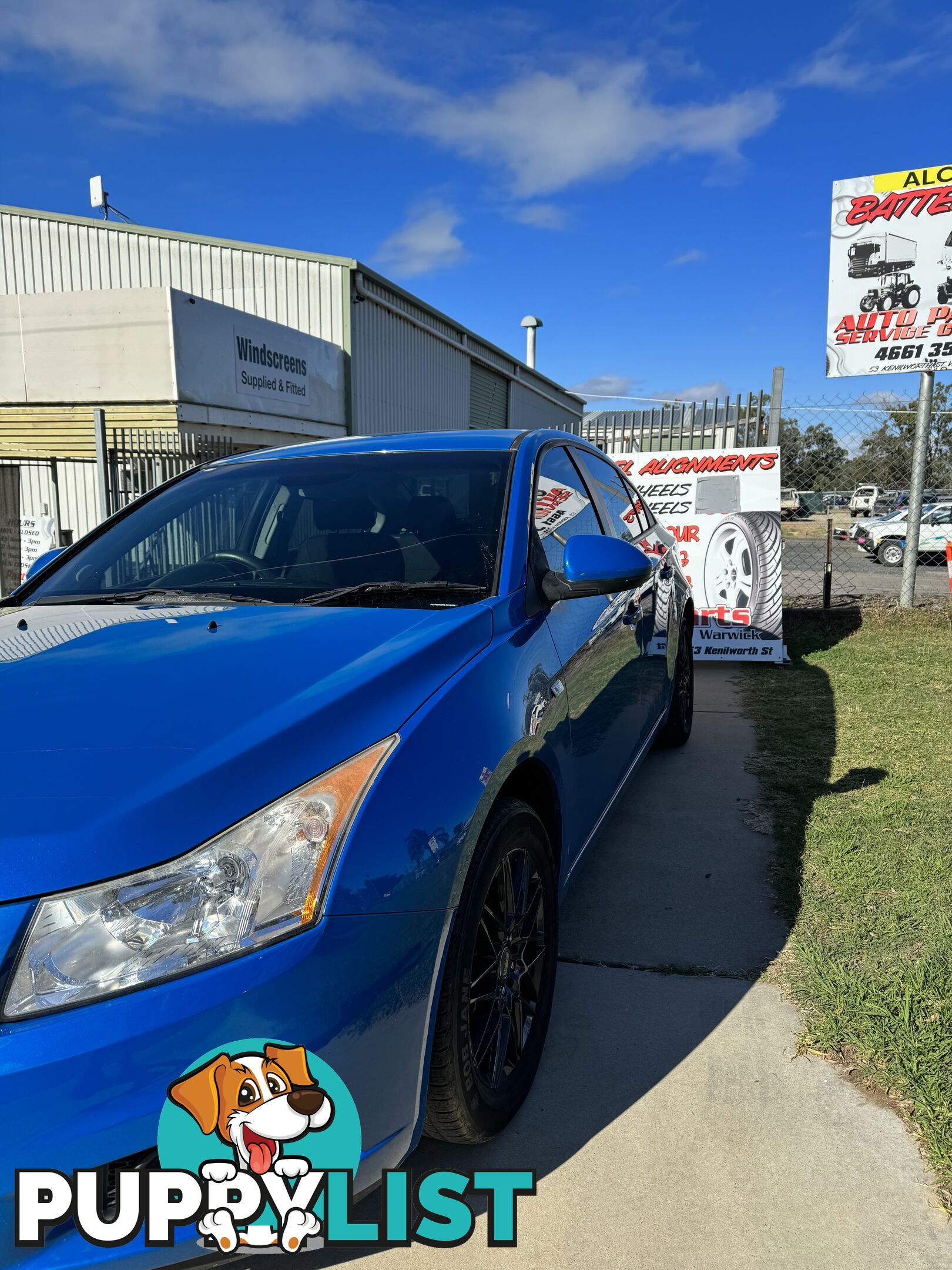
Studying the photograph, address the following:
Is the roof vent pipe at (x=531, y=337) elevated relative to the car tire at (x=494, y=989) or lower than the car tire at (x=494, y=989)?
elevated

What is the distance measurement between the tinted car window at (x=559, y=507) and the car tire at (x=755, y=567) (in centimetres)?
443

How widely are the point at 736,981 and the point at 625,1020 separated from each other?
430 millimetres

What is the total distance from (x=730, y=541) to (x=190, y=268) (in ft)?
40.1

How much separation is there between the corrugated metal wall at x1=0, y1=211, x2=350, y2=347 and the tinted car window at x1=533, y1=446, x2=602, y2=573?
13151 millimetres

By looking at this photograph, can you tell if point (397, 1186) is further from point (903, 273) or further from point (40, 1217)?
point (903, 273)

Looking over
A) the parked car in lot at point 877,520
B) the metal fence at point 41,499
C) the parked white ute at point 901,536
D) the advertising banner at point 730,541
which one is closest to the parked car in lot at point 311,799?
the advertising banner at point 730,541

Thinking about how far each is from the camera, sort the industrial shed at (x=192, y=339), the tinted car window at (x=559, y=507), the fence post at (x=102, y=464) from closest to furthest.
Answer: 1. the tinted car window at (x=559, y=507)
2. the fence post at (x=102, y=464)
3. the industrial shed at (x=192, y=339)

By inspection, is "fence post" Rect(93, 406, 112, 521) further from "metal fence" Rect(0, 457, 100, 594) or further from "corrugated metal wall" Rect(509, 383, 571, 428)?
"corrugated metal wall" Rect(509, 383, 571, 428)

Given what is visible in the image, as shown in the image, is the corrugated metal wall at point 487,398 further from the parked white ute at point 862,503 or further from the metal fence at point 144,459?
the metal fence at point 144,459

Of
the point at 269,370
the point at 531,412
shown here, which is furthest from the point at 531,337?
the point at 269,370

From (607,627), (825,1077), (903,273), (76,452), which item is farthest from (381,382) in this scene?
(825,1077)

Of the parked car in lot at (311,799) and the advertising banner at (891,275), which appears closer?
the parked car in lot at (311,799)

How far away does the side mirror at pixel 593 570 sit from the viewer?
8.15ft

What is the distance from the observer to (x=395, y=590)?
2391 mm
